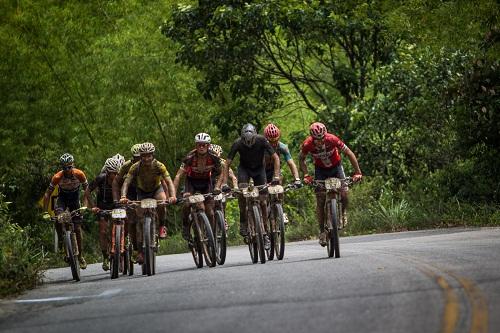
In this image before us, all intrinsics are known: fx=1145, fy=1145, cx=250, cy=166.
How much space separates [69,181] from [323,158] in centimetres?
546

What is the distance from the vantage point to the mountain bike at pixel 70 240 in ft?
61.5

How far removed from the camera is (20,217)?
3994 centimetres

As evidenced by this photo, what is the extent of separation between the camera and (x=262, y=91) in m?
33.1

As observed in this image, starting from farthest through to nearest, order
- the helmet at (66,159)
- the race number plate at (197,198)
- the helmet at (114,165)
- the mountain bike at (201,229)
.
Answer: the helmet at (66,159)
the helmet at (114,165)
the race number plate at (197,198)
the mountain bike at (201,229)

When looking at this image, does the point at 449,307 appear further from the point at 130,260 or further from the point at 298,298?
the point at 130,260

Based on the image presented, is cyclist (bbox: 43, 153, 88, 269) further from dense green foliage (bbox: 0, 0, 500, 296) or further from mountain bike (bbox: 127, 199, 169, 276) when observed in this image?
mountain bike (bbox: 127, 199, 169, 276)

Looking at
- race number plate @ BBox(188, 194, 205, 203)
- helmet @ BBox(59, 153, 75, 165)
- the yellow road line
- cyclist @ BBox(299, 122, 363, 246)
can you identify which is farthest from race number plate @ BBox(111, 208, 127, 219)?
the yellow road line

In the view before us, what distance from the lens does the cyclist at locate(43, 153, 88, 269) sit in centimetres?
2081

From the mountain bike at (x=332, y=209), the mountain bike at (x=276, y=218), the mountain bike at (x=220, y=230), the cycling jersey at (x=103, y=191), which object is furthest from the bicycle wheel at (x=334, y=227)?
the cycling jersey at (x=103, y=191)

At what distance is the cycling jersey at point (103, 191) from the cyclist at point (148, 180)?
1.87 meters

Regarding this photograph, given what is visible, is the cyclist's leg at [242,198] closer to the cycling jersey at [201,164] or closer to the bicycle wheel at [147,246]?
the cycling jersey at [201,164]

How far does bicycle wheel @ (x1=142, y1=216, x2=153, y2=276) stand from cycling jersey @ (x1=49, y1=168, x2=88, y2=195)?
4126 mm

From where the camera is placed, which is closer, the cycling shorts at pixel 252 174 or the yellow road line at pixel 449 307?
the yellow road line at pixel 449 307

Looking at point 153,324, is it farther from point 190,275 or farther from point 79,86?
point 79,86
